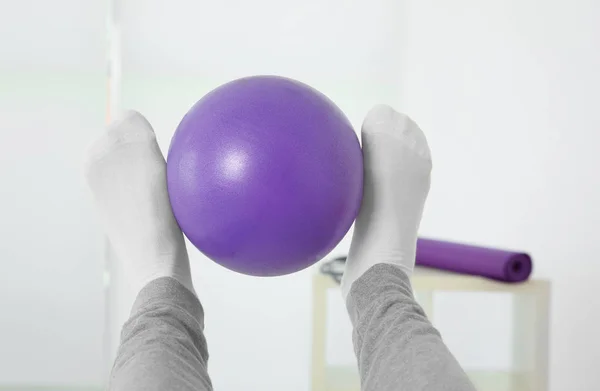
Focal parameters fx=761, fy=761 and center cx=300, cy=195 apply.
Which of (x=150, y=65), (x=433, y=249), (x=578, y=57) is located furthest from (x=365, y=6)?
(x=433, y=249)

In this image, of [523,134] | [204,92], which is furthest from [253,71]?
[523,134]

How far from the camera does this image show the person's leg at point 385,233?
1.22 metres

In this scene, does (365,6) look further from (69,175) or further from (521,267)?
(521,267)

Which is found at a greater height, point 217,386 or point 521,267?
point 521,267

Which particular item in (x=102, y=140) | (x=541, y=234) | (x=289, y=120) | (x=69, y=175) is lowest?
(x=69, y=175)

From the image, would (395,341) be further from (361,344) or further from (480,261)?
(480,261)

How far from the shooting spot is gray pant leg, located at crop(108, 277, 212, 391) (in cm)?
100

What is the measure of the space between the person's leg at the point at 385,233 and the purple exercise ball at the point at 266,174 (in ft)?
0.49

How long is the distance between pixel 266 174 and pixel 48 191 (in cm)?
216

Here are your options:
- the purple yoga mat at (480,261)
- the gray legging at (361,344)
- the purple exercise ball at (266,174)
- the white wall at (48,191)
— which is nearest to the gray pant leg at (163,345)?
the gray legging at (361,344)

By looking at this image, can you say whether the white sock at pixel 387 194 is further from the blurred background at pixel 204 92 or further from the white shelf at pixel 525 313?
the blurred background at pixel 204 92

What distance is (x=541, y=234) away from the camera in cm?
250

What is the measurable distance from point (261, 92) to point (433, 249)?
107 cm

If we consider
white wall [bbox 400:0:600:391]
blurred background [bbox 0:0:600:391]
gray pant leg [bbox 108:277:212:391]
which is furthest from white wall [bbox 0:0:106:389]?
gray pant leg [bbox 108:277:212:391]
